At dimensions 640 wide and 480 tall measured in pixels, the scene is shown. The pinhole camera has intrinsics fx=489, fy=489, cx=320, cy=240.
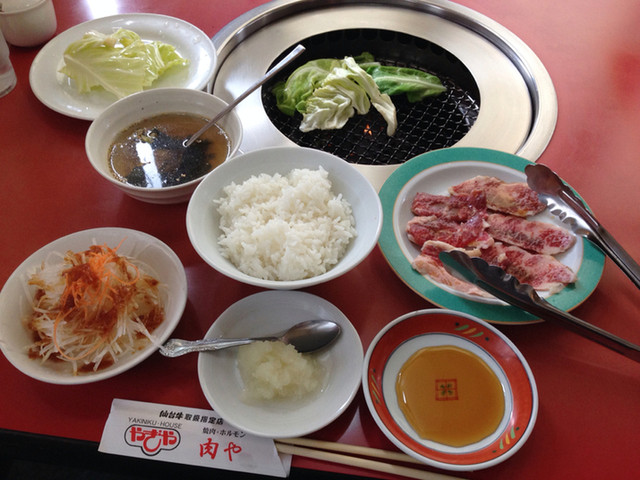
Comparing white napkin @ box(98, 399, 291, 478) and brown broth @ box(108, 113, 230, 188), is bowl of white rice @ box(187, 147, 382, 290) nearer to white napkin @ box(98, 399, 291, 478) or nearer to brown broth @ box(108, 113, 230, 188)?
brown broth @ box(108, 113, 230, 188)

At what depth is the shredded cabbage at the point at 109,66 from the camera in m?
2.19

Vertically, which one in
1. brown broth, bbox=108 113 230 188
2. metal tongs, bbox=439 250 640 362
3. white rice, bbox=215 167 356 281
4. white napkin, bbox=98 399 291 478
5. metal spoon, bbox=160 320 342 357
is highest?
metal tongs, bbox=439 250 640 362

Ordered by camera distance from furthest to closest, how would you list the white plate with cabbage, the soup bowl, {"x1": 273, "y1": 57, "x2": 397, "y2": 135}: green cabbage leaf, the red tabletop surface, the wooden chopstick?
{"x1": 273, "y1": 57, "x2": 397, "y2": 135}: green cabbage leaf → the white plate with cabbage → the soup bowl → the red tabletop surface → the wooden chopstick

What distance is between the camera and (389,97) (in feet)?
8.04

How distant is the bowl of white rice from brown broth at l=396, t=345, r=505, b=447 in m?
0.37

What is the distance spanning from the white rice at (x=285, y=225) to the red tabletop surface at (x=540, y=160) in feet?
0.81

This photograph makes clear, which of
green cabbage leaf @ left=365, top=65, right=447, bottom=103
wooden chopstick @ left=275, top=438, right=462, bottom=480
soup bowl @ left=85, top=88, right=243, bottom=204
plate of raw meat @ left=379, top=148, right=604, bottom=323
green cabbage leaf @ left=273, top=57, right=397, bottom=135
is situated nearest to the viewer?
wooden chopstick @ left=275, top=438, right=462, bottom=480

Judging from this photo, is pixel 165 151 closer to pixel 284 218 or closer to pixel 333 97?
pixel 284 218

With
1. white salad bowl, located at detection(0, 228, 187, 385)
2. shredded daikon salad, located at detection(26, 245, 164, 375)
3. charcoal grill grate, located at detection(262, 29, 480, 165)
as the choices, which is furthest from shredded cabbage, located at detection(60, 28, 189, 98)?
shredded daikon salad, located at detection(26, 245, 164, 375)

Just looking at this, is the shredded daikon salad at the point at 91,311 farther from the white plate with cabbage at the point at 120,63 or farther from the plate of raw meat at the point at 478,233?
the white plate with cabbage at the point at 120,63

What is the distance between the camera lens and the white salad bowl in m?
1.35

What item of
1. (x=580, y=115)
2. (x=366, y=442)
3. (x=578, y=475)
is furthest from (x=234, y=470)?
(x=580, y=115)

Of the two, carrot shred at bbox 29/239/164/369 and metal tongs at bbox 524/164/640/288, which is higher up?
metal tongs at bbox 524/164/640/288

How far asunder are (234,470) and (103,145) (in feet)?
4.19
